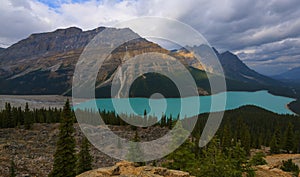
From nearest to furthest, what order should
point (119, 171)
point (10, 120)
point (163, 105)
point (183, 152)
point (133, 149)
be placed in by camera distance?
1. point (119, 171)
2. point (183, 152)
3. point (133, 149)
4. point (10, 120)
5. point (163, 105)

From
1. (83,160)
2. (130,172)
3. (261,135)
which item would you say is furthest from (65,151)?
(261,135)

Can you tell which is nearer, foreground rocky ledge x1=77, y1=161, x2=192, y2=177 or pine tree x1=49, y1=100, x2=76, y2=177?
foreground rocky ledge x1=77, y1=161, x2=192, y2=177

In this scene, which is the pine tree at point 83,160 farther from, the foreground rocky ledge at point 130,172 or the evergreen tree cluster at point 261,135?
the evergreen tree cluster at point 261,135

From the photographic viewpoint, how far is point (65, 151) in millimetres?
18219

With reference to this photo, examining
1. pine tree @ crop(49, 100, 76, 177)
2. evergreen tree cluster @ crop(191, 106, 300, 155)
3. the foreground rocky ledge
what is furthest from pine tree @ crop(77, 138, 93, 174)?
evergreen tree cluster @ crop(191, 106, 300, 155)

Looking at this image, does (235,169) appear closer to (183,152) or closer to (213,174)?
(213,174)

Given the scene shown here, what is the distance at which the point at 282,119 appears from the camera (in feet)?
307

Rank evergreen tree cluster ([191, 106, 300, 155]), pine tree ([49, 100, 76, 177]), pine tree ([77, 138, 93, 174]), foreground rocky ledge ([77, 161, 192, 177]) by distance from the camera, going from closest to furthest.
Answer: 1. foreground rocky ledge ([77, 161, 192, 177])
2. pine tree ([49, 100, 76, 177])
3. pine tree ([77, 138, 93, 174])
4. evergreen tree cluster ([191, 106, 300, 155])

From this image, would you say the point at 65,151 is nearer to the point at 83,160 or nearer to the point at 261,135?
the point at 83,160

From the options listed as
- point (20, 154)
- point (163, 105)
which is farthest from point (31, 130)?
point (163, 105)

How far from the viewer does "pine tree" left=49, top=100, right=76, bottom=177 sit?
18.1 meters

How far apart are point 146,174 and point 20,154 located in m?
28.4

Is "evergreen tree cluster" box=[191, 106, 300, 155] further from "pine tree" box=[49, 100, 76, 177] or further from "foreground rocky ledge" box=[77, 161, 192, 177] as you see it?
"foreground rocky ledge" box=[77, 161, 192, 177]

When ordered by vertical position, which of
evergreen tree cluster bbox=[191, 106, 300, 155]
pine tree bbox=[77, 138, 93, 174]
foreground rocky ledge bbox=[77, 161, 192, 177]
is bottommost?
evergreen tree cluster bbox=[191, 106, 300, 155]
